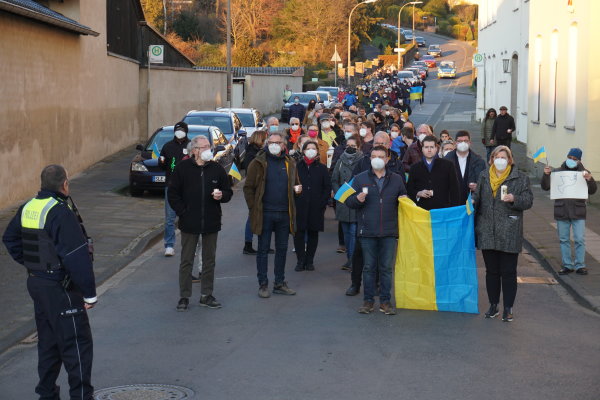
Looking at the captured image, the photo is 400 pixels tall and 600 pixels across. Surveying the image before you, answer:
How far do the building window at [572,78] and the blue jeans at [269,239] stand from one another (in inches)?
467

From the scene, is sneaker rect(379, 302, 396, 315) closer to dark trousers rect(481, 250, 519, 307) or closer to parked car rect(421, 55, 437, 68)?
dark trousers rect(481, 250, 519, 307)

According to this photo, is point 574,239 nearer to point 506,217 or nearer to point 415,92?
point 506,217

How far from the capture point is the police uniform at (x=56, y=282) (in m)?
7.00

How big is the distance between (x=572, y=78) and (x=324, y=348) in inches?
575

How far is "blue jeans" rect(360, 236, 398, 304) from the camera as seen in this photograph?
10.5 meters

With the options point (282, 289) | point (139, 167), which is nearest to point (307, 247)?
point (282, 289)

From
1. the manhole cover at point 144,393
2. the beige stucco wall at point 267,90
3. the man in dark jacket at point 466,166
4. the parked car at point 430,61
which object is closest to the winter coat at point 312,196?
the man in dark jacket at point 466,166

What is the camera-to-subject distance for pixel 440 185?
11.5m

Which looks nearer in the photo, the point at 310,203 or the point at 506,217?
the point at 506,217

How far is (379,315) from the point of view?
10438 millimetres

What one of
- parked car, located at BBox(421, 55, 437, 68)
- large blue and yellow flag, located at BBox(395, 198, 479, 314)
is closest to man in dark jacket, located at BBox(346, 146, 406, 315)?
large blue and yellow flag, located at BBox(395, 198, 479, 314)

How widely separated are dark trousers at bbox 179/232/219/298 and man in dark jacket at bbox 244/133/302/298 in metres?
0.72

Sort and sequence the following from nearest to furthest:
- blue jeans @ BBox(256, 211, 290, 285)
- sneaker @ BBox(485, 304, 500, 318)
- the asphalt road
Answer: the asphalt road, sneaker @ BBox(485, 304, 500, 318), blue jeans @ BBox(256, 211, 290, 285)

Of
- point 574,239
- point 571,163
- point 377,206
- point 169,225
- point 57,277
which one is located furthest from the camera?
point 169,225
